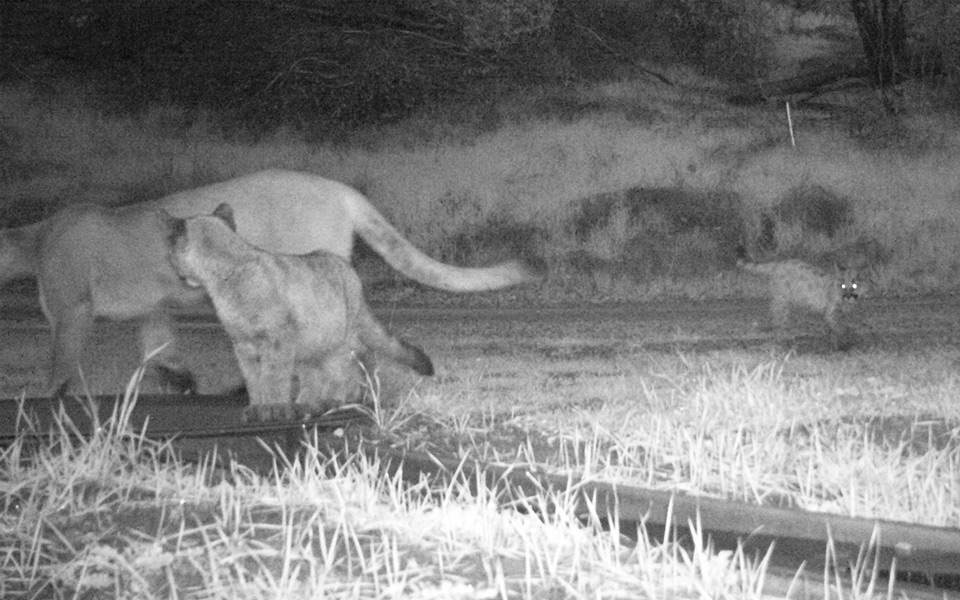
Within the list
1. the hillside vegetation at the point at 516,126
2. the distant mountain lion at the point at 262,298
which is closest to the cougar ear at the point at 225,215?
the distant mountain lion at the point at 262,298

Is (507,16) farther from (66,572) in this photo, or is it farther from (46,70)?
(66,572)

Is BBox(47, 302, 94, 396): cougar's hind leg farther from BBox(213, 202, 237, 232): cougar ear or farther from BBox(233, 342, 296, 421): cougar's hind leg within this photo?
BBox(233, 342, 296, 421): cougar's hind leg

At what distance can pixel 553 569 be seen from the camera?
3.99 meters

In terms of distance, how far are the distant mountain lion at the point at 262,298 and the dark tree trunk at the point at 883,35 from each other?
1058cm

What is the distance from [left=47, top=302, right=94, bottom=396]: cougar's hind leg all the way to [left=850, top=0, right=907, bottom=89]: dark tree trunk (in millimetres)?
10398

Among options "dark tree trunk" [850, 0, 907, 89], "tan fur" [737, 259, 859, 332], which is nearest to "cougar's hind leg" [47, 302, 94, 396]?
"tan fur" [737, 259, 859, 332]

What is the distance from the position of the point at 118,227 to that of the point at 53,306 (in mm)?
646

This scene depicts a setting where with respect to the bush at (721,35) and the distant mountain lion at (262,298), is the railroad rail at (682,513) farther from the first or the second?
the bush at (721,35)

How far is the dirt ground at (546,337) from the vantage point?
854 cm

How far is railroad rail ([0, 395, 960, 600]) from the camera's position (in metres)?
4.27

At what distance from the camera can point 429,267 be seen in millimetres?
7434

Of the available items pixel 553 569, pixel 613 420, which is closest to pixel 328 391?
pixel 613 420

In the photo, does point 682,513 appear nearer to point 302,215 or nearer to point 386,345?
point 386,345

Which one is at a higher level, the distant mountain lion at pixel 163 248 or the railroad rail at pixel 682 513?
the distant mountain lion at pixel 163 248
